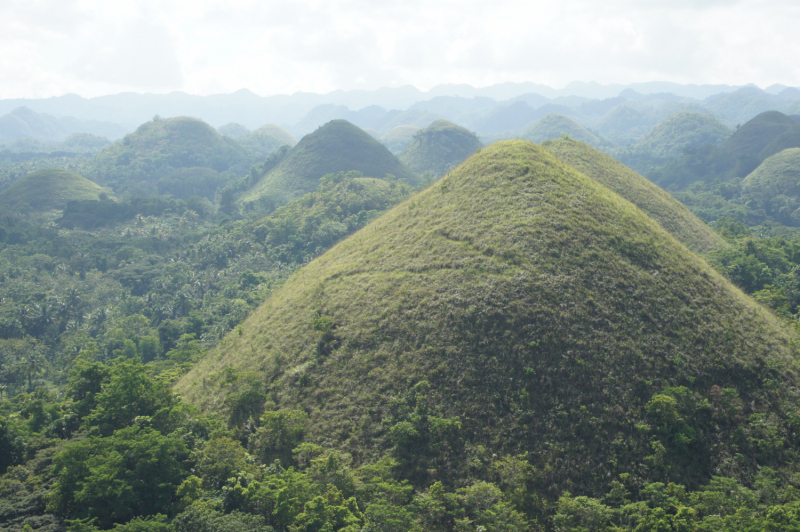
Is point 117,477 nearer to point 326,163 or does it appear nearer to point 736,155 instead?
point 326,163

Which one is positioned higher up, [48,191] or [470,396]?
[48,191]

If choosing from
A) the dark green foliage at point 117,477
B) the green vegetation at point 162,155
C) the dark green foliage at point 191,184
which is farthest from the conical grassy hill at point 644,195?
the green vegetation at point 162,155

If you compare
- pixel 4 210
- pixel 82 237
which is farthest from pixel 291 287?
pixel 4 210

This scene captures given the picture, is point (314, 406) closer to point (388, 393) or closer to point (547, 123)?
point (388, 393)

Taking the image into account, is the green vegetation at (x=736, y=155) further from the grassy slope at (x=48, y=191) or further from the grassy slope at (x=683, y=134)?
the grassy slope at (x=48, y=191)

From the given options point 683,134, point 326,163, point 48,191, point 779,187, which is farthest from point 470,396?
point 683,134
